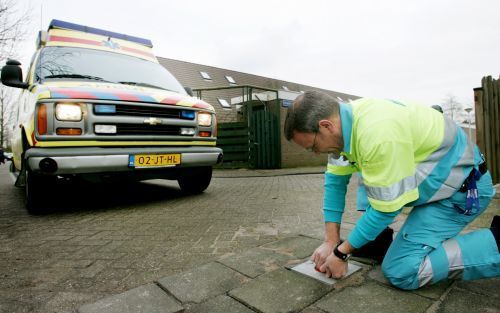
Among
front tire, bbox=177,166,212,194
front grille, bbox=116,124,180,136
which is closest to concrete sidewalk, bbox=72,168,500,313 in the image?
front grille, bbox=116,124,180,136


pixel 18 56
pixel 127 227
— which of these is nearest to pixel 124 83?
pixel 127 227

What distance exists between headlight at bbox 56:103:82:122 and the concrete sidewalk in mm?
2247

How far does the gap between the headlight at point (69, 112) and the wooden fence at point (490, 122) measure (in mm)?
4974

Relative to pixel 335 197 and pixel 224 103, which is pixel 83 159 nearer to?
pixel 335 197

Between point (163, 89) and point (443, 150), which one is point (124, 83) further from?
point (443, 150)

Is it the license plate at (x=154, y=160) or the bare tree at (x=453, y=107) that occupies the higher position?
the bare tree at (x=453, y=107)

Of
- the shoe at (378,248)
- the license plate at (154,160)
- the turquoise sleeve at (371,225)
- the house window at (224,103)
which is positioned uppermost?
the house window at (224,103)

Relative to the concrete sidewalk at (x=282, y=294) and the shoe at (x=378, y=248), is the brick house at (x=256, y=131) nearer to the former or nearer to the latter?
the shoe at (x=378, y=248)

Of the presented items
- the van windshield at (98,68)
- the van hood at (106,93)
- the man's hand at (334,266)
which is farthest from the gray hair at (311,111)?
the van windshield at (98,68)

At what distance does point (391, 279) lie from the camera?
5.13ft

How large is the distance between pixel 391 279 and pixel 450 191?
0.54 meters

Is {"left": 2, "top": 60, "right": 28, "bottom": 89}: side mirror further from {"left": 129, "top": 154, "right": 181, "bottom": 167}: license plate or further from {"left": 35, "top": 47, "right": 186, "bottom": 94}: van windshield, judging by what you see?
{"left": 129, "top": 154, "right": 181, "bottom": 167}: license plate

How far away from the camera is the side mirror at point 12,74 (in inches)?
148

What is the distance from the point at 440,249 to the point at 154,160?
3.00 meters
